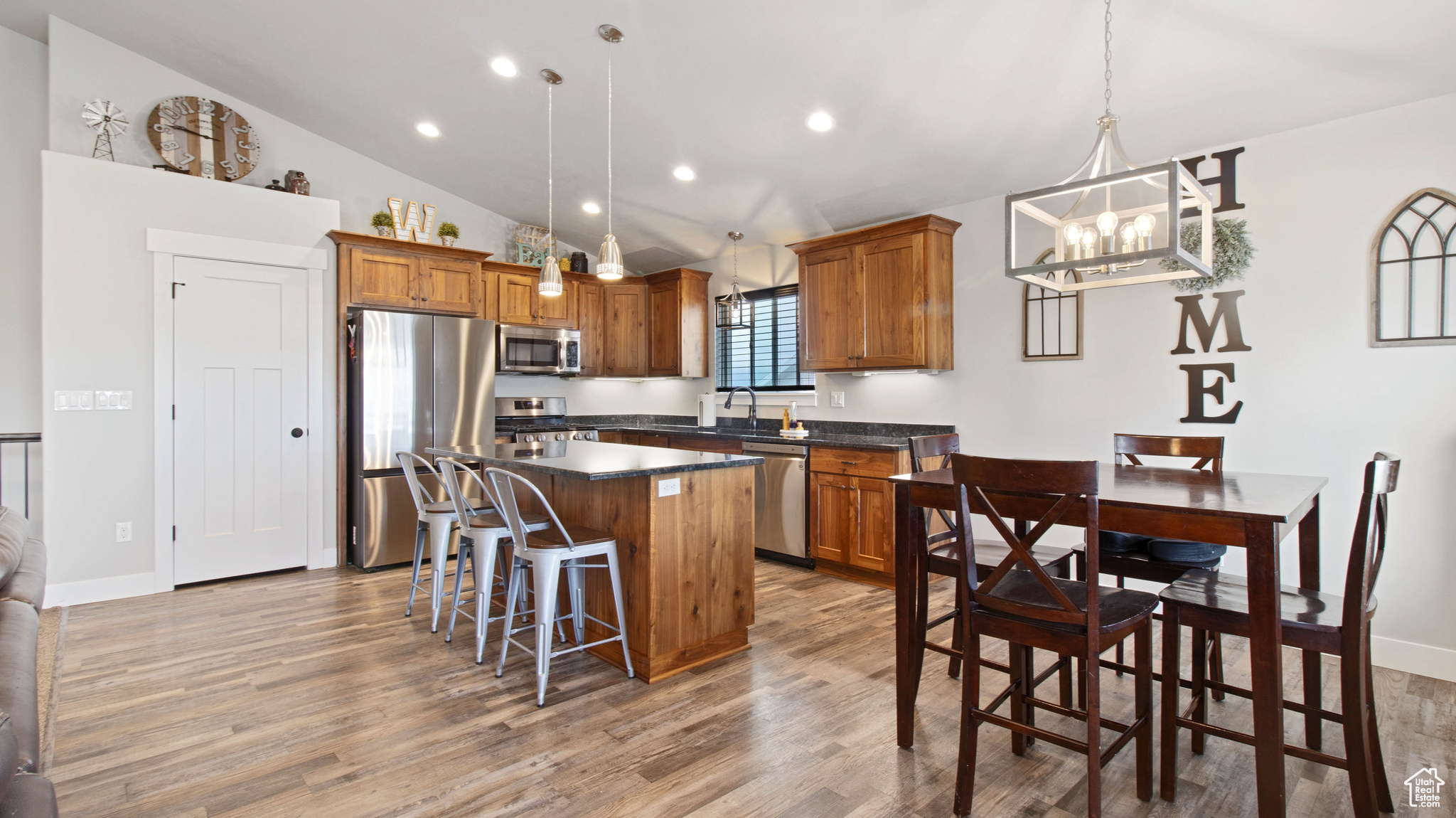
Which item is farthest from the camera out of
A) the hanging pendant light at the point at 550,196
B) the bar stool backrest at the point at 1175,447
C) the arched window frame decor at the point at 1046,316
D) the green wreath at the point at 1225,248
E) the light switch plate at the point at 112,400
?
the light switch plate at the point at 112,400

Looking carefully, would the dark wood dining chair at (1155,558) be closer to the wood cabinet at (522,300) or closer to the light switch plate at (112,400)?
the wood cabinet at (522,300)

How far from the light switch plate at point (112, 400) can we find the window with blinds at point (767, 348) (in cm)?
394

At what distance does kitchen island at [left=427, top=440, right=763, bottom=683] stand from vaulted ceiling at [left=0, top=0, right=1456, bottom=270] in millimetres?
1905

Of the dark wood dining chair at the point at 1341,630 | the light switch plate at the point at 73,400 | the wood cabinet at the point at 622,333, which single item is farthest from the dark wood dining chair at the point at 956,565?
the light switch plate at the point at 73,400

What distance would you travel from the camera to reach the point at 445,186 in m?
5.59

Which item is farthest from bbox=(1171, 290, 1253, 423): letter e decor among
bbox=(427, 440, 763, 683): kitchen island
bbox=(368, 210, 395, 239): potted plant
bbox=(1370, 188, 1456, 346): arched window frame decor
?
bbox=(368, 210, 395, 239): potted plant

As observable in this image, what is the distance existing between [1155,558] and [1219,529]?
72cm

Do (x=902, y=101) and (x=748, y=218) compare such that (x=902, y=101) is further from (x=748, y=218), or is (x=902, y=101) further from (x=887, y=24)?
(x=748, y=218)

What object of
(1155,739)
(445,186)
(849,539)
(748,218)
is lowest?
(1155,739)

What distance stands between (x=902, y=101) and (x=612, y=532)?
8.08ft

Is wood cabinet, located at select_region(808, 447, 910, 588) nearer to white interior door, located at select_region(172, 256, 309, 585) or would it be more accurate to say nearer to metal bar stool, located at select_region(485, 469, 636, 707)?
metal bar stool, located at select_region(485, 469, 636, 707)

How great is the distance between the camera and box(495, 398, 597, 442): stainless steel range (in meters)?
5.72

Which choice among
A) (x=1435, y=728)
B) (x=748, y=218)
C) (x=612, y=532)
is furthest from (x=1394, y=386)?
(x=748, y=218)

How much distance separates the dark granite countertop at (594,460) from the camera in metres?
2.64
